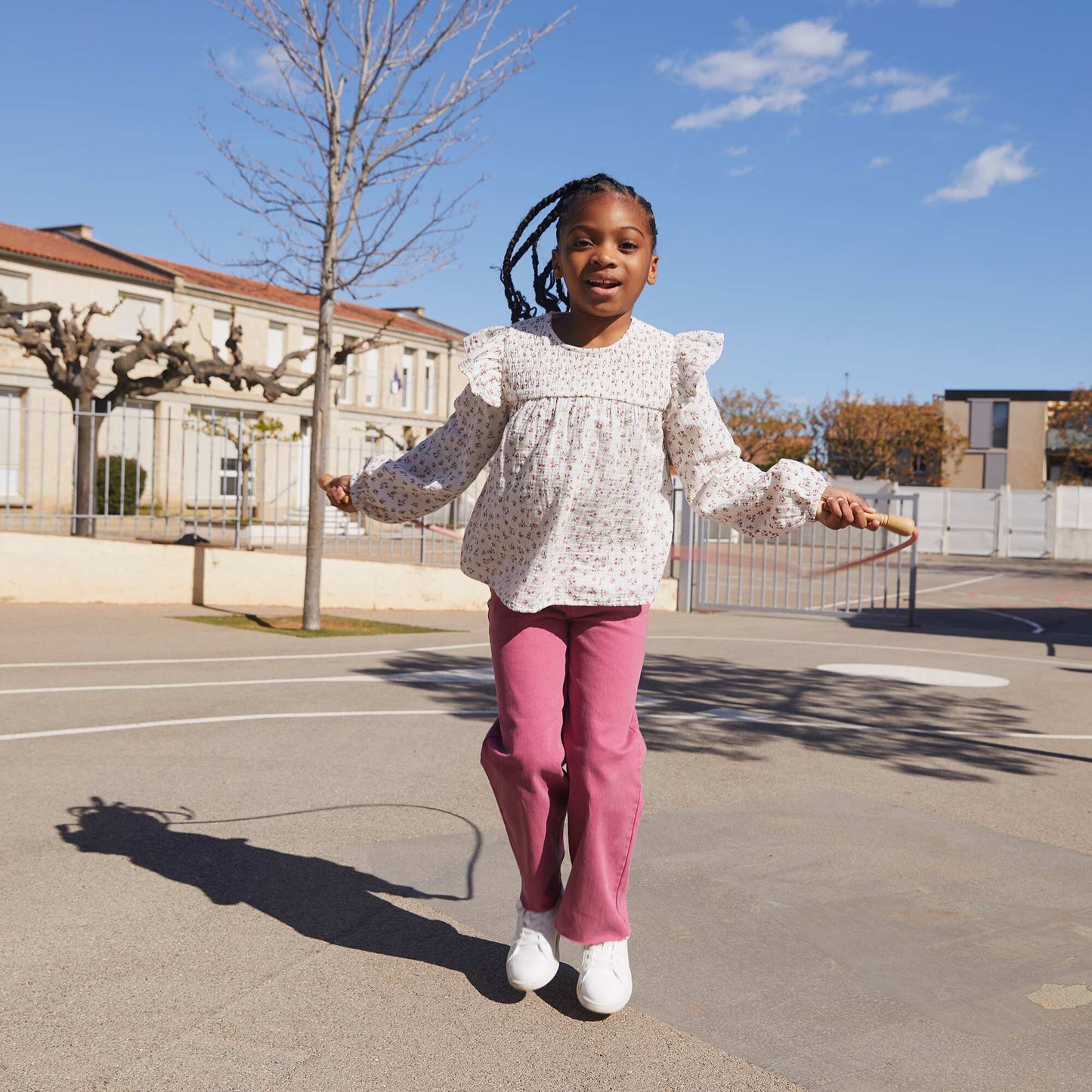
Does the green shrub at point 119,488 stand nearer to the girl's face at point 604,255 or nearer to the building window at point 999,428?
the girl's face at point 604,255

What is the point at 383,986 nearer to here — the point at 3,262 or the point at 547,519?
the point at 547,519

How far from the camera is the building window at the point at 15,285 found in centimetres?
3466

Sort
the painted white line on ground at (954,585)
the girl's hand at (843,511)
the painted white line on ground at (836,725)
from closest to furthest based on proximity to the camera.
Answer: the girl's hand at (843,511) < the painted white line on ground at (836,725) < the painted white line on ground at (954,585)

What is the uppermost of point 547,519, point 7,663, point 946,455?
point 946,455

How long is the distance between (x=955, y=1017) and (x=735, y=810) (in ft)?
6.85

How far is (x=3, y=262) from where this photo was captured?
113ft

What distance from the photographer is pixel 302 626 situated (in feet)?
41.2

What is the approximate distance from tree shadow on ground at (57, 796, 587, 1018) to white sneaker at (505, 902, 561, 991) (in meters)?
0.08

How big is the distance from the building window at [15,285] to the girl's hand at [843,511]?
35787 millimetres

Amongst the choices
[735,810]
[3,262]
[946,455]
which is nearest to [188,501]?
[735,810]

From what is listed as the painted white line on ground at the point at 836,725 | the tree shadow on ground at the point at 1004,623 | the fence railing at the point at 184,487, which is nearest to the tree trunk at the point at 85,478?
the fence railing at the point at 184,487

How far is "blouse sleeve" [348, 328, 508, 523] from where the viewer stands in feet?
10.1

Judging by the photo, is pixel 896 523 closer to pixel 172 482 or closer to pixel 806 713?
pixel 806 713

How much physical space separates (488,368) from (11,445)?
1259 centimetres
